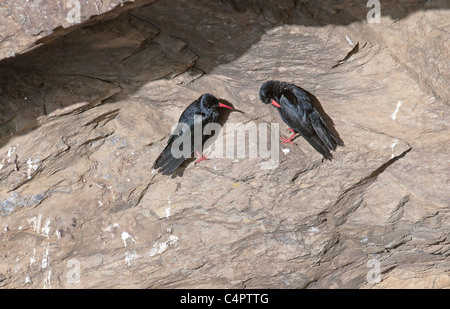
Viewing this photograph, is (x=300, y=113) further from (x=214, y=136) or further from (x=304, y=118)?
(x=214, y=136)

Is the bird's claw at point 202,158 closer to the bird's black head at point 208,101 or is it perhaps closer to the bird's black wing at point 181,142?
the bird's black wing at point 181,142

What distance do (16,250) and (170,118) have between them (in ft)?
6.19

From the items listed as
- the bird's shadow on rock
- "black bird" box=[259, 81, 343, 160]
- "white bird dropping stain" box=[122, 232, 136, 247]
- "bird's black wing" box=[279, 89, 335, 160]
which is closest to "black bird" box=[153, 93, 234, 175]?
the bird's shadow on rock

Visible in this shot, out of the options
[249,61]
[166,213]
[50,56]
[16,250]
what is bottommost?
[16,250]

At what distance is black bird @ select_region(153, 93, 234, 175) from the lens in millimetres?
3656

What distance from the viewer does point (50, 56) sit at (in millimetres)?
3416

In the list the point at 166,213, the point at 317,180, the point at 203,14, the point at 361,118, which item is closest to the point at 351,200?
the point at 317,180

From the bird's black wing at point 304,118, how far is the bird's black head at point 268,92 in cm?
11

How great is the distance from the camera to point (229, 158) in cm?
395

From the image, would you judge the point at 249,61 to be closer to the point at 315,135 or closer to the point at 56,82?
the point at 315,135

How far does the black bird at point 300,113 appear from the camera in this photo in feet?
11.5

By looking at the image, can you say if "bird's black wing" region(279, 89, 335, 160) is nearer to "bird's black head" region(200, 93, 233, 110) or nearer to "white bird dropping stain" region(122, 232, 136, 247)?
"bird's black head" region(200, 93, 233, 110)

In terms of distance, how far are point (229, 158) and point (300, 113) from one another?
78 cm

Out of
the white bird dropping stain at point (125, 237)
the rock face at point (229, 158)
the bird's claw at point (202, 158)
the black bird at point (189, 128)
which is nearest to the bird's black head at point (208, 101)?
the black bird at point (189, 128)
